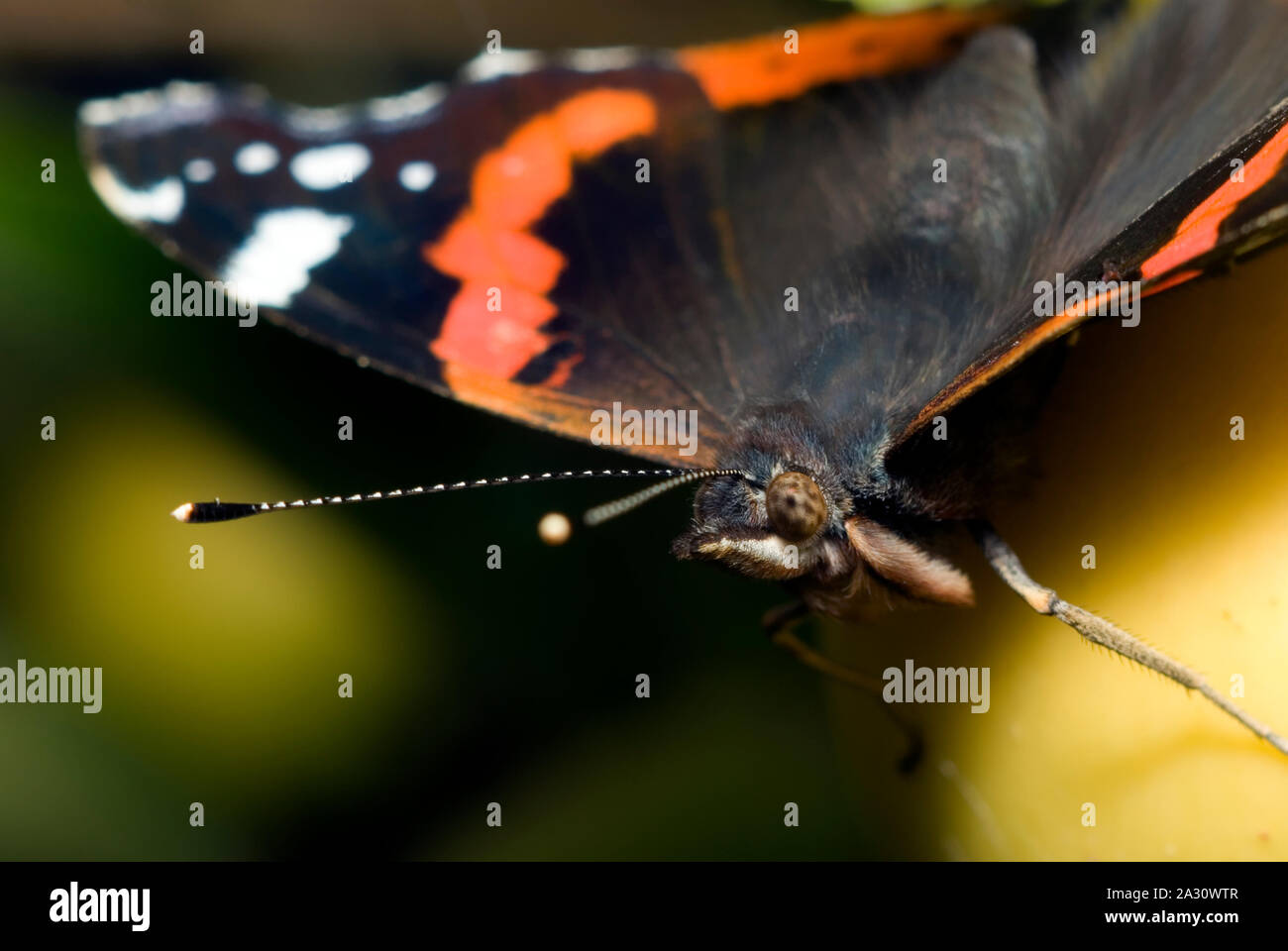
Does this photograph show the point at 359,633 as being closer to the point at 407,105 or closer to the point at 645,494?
the point at 645,494

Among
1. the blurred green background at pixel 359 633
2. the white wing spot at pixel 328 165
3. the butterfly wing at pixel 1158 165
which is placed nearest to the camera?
the butterfly wing at pixel 1158 165

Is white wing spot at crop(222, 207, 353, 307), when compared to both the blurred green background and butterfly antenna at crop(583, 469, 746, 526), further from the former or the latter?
butterfly antenna at crop(583, 469, 746, 526)

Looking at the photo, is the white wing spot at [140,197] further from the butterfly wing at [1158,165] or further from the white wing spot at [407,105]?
the butterfly wing at [1158,165]

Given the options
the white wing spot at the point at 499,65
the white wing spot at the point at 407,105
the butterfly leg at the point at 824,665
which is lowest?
the butterfly leg at the point at 824,665

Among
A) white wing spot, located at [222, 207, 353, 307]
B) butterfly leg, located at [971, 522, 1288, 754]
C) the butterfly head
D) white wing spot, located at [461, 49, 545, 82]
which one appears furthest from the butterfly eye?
white wing spot, located at [461, 49, 545, 82]

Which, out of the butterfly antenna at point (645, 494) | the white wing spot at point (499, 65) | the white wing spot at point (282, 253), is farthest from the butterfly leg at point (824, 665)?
the white wing spot at point (499, 65)

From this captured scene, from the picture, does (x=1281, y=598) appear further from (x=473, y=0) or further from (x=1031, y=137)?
(x=473, y=0)

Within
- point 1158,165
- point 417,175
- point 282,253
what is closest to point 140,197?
point 282,253

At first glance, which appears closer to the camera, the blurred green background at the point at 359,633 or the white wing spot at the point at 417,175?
the blurred green background at the point at 359,633
